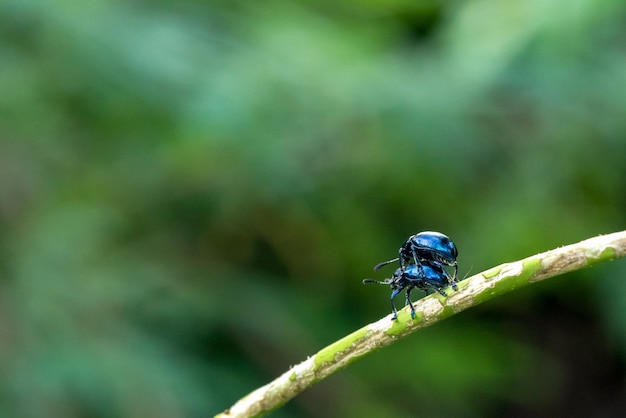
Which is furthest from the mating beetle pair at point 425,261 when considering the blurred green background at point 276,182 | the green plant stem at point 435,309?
the blurred green background at point 276,182

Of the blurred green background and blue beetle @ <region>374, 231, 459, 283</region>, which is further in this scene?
the blurred green background

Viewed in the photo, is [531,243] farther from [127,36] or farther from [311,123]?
[127,36]

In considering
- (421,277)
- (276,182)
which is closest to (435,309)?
(421,277)

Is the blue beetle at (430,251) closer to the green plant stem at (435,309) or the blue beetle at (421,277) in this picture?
the blue beetle at (421,277)

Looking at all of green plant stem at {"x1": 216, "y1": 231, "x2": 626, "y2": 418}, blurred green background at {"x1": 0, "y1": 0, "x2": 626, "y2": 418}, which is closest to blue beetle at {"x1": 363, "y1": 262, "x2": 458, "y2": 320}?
green plant stem at {"x1": 216, "y1": 231, "x2": 626, "y2": 418}

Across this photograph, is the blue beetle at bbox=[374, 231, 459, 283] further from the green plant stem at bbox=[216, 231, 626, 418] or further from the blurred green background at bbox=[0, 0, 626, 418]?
the blurred green background at bbox=[0, 0, 626, 418]

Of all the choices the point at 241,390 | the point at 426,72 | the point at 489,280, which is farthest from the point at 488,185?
the point at 489,280
